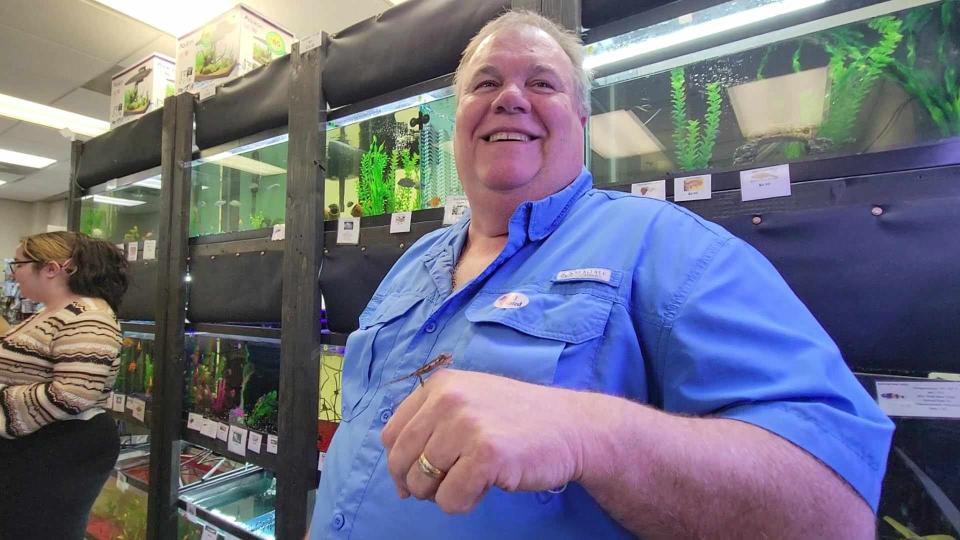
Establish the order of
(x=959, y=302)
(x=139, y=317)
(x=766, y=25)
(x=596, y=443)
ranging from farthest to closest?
1. (x=139, y=317)
2. (x=766, y=25)
3. (x=959, y=302)
4. (x=596, y=443)

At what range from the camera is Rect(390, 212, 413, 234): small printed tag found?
1.70 m

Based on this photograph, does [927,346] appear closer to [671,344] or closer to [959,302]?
[959,302]

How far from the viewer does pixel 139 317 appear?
9.12 feet

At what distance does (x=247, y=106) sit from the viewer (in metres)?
2.17

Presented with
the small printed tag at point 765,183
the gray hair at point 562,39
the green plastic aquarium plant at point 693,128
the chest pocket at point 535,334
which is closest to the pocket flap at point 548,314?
the chest pocket at point 535,334

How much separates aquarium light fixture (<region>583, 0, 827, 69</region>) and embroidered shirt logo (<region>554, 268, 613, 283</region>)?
2.20 ft

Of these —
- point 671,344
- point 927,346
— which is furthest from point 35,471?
point 927,346

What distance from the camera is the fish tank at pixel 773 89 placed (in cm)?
105

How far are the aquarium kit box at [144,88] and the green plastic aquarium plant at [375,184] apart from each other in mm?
1859

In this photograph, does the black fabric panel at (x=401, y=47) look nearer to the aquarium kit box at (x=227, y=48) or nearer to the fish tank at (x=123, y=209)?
the aquarium kit box at (x=227, y=48)

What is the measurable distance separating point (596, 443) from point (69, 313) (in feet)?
8.34

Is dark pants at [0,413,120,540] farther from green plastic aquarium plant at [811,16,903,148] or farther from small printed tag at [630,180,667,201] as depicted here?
green plastic aquarium plant at [811,16,903,148]

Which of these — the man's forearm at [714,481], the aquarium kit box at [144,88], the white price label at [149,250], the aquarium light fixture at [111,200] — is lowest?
the man's forearm at [714,481]

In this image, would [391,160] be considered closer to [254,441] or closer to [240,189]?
[240,189]
